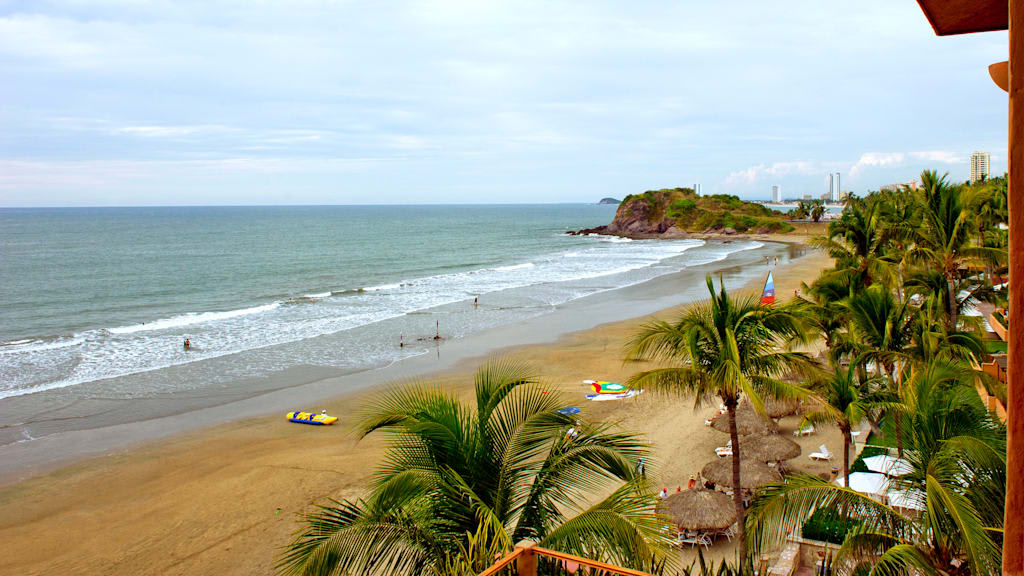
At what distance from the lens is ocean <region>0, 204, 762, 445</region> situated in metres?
28.2

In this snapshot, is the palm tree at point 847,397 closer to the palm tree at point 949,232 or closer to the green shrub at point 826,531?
the green shrub at point 826,531

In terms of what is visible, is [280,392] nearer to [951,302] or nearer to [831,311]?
[831,311]

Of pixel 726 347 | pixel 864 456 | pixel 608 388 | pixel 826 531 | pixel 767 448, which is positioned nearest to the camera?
pixel 726 347

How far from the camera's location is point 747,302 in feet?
35.3

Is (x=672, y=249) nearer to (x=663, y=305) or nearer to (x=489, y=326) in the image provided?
(x=663, y=305)

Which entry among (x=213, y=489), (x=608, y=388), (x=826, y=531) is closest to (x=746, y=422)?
(x=608, y=388)

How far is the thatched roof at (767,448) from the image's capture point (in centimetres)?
1622

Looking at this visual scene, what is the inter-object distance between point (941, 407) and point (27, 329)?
145 feet

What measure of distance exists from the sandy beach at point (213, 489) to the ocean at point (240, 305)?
16.4ft

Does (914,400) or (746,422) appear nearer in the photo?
(914,400)

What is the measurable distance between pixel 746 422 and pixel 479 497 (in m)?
13.8

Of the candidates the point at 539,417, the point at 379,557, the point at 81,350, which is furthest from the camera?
the point at 81,350

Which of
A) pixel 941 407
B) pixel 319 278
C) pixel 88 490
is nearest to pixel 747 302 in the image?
pixel 941 407

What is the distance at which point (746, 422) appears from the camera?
18688 mm
